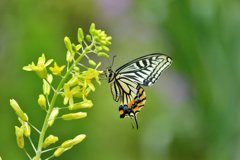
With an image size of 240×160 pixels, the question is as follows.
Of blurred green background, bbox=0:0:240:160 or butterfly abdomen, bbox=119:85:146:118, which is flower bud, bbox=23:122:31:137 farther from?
blurred green background, bbox=0:0:240:160

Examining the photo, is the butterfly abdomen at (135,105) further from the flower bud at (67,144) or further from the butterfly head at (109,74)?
the flower bud at (67,144)

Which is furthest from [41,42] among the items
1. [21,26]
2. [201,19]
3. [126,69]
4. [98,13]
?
[98,13]

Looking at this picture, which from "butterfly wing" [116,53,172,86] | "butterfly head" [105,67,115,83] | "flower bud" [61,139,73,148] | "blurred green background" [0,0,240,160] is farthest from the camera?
"blurred green background" [0,0,240,160]

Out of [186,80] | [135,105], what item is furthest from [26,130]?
[186,80]

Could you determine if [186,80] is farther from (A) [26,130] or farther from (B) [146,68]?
(A) [26,130]

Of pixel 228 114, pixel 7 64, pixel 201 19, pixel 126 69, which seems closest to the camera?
pixel 126 69

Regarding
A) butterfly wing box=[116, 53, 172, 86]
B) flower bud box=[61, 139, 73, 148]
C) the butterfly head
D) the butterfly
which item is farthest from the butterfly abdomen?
flower bud box=[61, 139, 73, 148]

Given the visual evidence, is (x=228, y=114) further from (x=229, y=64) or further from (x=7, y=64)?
(x=7, y=64)

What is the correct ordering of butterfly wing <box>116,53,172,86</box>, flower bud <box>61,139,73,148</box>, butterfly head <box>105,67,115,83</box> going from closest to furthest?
1. flower bud <box>61,139,73,148</box>
2. butterfly head <box>105,67,115,83</box>
3. butterfly wing <box>116,53,172,86</box>
